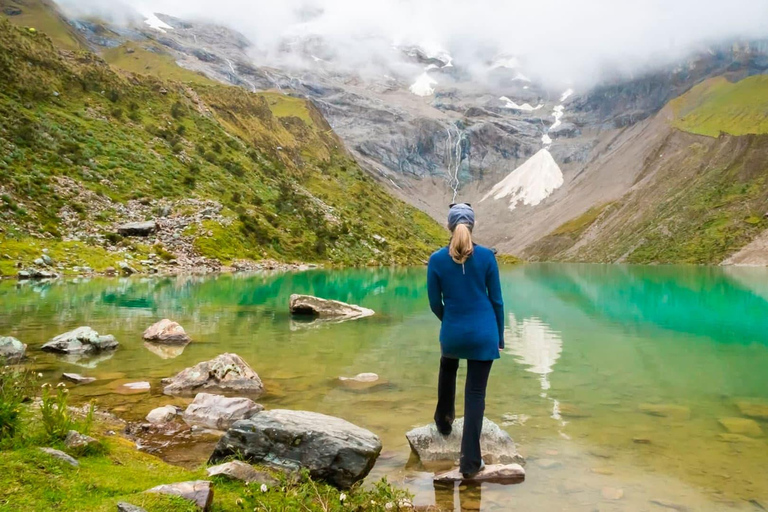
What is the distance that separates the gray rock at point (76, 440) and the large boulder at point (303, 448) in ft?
5.20

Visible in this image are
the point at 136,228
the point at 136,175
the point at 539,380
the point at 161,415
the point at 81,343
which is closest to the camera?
the point at 161,415

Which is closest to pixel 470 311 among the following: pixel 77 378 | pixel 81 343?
pixel 77 378

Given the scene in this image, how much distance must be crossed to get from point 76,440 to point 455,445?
546 cm

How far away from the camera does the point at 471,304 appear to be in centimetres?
798

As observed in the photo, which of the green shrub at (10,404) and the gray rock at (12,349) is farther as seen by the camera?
the gray rock at (12,349)

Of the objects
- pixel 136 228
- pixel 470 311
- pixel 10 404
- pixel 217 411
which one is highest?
pixel 136 228

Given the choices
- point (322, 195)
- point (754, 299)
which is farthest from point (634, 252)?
point (754, 299)

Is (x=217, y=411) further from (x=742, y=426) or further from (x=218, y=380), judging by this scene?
(x=742, y=426)

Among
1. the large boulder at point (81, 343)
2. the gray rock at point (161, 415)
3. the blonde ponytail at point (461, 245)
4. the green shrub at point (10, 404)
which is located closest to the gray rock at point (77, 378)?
the large boulder at point (81, 343)

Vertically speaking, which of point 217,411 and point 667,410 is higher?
point 667,410

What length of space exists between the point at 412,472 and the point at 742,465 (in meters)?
5.07

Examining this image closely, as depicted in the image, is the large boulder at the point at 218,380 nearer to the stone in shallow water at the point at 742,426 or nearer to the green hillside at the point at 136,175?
the stone in shallow water at the point at 742,426

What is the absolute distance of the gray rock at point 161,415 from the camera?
33.5 feet

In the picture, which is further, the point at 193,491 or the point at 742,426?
the point at 742,426
